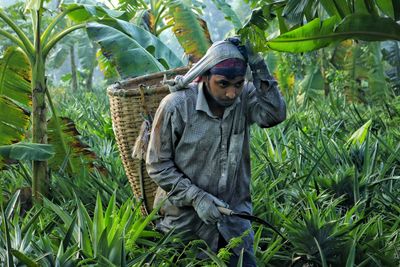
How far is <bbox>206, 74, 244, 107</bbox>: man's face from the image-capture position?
405 centimetres

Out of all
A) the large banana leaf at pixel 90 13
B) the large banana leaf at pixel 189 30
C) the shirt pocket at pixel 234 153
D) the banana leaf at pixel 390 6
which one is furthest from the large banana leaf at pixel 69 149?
the large banana leaf at pixel 189 30

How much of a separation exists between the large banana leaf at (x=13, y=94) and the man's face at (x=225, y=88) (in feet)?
7.34

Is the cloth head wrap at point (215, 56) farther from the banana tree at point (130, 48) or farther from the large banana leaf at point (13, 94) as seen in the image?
the large banana leaf at point (13, 94)

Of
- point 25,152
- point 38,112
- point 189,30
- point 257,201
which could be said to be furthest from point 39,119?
point 189,30

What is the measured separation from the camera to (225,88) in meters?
4.07

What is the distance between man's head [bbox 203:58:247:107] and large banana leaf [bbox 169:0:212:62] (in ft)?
15.7

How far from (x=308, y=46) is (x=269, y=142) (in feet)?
7.39

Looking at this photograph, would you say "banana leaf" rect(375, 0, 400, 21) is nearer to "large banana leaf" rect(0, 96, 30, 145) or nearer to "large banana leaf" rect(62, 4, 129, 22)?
"large banana leaf" rect(62, 4, 129, 22)

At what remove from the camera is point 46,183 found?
580cm

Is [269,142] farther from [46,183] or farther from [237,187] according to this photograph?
A: [237,187]

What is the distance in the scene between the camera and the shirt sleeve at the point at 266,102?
4.12 metres

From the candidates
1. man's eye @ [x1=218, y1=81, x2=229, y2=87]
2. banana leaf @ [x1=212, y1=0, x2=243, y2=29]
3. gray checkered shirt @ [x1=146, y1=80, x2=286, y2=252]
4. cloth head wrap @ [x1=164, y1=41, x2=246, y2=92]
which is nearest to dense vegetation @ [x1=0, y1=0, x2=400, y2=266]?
gray checkered shirt @ [x1=146, y1=80, x2=286, y2=252]

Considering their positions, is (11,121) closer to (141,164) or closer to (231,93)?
(141,164)

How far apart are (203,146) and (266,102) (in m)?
0.42
